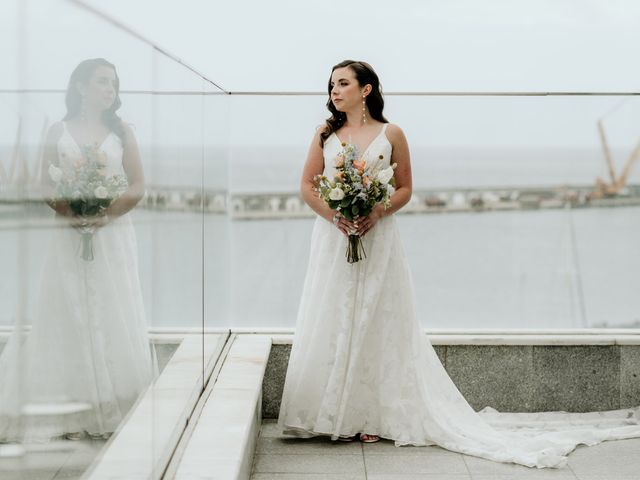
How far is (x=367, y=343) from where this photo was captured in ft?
15.1

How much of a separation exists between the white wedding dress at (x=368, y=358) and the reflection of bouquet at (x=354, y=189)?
0.11 m

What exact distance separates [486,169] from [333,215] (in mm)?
1154

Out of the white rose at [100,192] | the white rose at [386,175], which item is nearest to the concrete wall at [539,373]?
the white rose at [386,175]

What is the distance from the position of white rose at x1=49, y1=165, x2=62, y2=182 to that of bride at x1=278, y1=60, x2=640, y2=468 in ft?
9.66

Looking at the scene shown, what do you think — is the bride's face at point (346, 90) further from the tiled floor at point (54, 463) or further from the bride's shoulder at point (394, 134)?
the tiled floor at point (54, 463)

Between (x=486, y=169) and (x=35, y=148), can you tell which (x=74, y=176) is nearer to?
(x=35, y=148)

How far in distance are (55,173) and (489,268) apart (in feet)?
13.5

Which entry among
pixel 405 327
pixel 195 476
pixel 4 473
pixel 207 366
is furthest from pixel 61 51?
pixel 405 327

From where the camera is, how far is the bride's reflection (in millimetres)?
1485

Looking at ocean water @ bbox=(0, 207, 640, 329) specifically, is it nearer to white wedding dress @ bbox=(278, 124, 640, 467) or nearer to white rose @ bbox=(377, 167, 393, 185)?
white wedding dress @ bbox=(278, 124, 640, 467)

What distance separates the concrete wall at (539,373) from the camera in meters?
5.21

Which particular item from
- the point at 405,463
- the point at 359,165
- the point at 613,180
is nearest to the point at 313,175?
the point at 359,165

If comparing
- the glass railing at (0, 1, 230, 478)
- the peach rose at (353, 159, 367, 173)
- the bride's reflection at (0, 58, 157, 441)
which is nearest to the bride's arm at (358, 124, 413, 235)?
the peach rose at (353, 159, 367, 173)

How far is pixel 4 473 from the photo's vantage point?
1.34 metres
